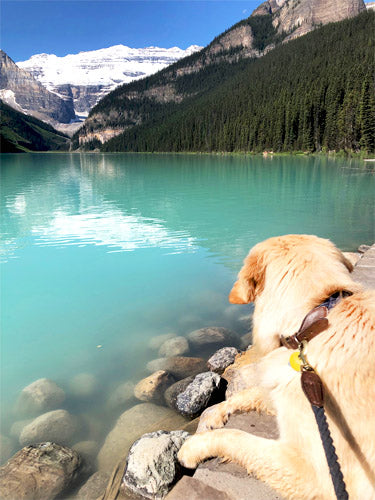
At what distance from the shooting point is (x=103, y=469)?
3.50 metres

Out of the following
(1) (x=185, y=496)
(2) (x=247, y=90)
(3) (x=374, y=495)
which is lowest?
(1) (x=185, y=496)

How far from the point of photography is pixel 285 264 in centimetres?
191

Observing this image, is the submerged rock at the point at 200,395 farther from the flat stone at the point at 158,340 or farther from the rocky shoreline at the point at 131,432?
the flat stone at the point at 158,340

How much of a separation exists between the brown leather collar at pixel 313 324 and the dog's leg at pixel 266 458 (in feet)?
2.16

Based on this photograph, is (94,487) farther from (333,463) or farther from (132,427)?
(333,463)

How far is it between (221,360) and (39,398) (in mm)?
2785

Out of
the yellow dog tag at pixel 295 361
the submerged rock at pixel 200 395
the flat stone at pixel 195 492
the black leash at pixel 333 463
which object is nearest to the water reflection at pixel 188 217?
the submerged rock at pixel 200 395

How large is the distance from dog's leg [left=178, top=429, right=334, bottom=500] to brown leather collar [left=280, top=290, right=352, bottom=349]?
659mm

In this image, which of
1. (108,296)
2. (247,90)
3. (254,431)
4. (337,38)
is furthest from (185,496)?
(337,38)

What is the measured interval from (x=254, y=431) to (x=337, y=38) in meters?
168

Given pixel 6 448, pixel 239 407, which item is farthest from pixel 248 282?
pixel 6 448

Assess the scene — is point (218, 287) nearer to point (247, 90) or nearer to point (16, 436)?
point (16, 436)

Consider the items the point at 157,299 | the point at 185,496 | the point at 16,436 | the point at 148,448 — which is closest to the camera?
the point at 185,496

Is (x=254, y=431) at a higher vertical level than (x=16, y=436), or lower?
higher
